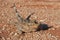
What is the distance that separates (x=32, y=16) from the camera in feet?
49.7

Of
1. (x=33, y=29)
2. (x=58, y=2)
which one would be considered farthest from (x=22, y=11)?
(x=33, y=29)

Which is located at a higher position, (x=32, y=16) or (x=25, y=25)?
(x=25, y=25)

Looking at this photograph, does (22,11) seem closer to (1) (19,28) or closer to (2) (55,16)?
(2) (55,16)

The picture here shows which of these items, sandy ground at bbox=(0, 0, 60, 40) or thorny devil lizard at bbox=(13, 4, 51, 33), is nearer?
sandy ground at bbox=(0, 0, 60, 40)

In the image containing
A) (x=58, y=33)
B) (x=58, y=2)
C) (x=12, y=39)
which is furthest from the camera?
(x=58, y=2)

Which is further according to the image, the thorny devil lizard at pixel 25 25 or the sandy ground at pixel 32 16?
the thorny devil lizard at pixel 25 25

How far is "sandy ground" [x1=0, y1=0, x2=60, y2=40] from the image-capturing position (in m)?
11.4

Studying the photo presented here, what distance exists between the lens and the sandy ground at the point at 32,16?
1141 centimetres

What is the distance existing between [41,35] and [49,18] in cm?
320

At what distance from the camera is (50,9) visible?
17219 millimetres

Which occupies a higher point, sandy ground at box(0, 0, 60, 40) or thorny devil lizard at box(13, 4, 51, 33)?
thorny devil lizard at box(13, 4, 51, 33)

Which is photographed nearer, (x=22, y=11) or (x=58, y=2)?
(x=22, y=11)

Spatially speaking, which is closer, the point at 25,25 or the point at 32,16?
the point at 25,25

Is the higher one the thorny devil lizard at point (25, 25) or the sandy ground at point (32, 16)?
the thorny devil lizard at point (25, 25)
